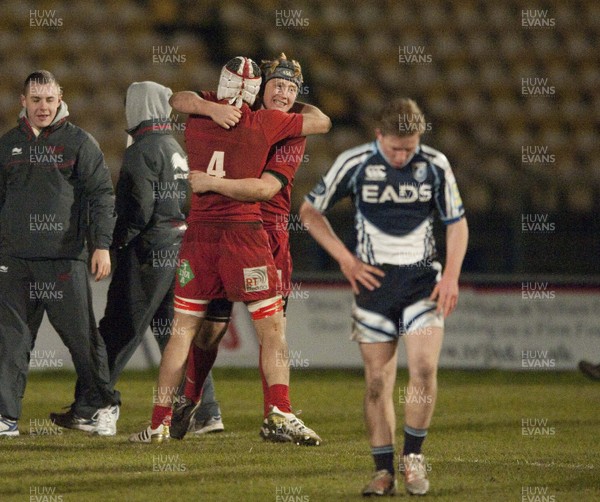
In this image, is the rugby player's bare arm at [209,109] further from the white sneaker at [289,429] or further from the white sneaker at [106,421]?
the white sneaker at [106,421]

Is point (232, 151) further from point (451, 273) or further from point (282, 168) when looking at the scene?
point (451, 273)

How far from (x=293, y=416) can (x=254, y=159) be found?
1587 millimetres

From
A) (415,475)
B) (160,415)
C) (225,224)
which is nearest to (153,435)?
(160,415)

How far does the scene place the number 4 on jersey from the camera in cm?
685

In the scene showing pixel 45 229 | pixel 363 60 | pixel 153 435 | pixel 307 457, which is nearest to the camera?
pixel 307 457

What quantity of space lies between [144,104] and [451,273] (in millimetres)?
3097

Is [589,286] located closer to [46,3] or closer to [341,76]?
[341,76]

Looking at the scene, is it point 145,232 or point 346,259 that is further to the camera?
point 145,232

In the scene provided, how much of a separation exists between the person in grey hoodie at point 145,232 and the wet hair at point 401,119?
272cm

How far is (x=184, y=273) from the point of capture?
22.7 feet

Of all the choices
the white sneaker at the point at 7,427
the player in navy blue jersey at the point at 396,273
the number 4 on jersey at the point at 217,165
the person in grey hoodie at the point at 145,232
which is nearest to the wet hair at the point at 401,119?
the player in navy blue jersey at the point at 396,273

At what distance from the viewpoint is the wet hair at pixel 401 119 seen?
5.33 m

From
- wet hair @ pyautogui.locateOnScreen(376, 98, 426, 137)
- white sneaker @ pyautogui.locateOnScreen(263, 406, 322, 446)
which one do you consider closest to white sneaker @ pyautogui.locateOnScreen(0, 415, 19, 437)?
white sneaker @ pyautogui.locateOnScreen(263, 406, 322, 446)

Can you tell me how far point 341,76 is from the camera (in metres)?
17.2
